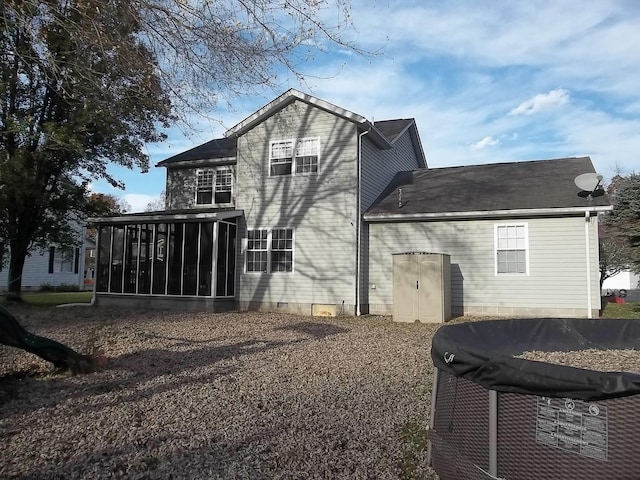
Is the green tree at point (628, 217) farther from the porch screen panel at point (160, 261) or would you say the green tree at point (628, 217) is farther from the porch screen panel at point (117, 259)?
the porch screen panel at point (117, 259)

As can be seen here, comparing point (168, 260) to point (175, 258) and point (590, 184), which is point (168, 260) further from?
point (590, 184)

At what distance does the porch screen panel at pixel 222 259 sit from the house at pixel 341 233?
0.13 feet

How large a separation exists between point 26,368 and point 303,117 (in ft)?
36.6

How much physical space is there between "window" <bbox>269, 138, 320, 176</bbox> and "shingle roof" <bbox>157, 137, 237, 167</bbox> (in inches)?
101

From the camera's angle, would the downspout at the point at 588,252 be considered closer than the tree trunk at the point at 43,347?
No

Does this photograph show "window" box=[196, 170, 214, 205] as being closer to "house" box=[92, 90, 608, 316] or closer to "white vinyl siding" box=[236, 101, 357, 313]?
"house" box=[92, 90, 608, 316]

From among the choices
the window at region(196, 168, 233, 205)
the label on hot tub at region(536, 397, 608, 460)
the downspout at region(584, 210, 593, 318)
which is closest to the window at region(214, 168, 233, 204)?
the window at region(196, 168, 233, 205)

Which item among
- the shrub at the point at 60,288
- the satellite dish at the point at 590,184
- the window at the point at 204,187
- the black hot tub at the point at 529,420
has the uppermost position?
the window at the point at 204,187

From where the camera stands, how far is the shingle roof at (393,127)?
17.8 metres

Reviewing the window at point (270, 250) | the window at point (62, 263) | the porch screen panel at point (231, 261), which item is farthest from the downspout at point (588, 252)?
the window at point (62, 263)

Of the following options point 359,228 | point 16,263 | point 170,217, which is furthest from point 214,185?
point 16,263

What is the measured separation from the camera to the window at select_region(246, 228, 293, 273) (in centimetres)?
1595

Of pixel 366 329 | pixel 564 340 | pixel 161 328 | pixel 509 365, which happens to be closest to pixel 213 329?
pixel 161 328

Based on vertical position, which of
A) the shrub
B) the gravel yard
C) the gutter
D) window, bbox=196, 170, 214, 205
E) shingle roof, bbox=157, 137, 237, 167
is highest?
shingle roof, bbox=157, 137, 237, 167
